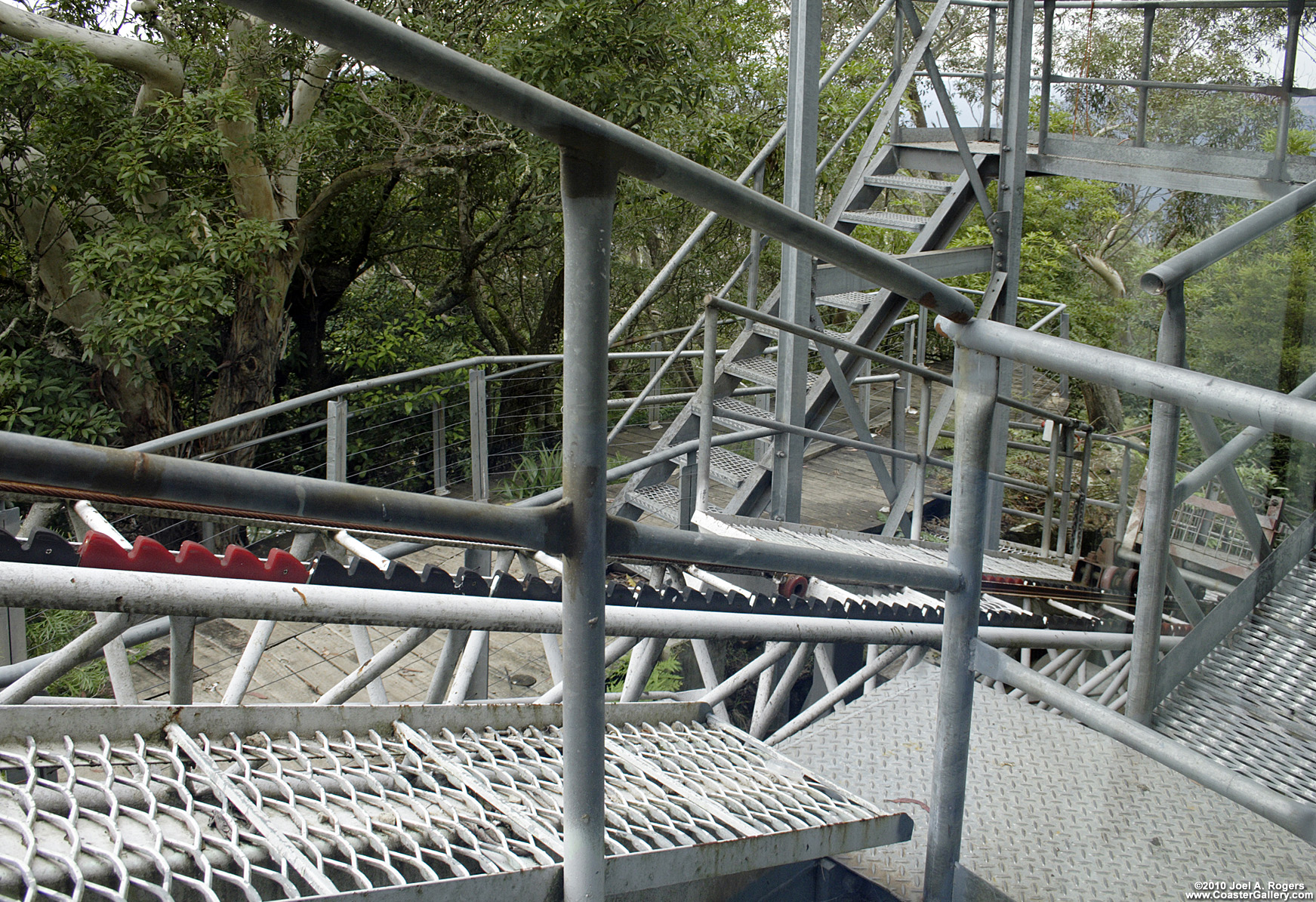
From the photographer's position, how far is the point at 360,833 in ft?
3.91

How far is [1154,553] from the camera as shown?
1661 mm

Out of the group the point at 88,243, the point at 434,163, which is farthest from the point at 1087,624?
the point at 434,163

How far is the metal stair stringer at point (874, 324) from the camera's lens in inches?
204

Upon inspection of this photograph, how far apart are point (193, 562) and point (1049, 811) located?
1.71 meters

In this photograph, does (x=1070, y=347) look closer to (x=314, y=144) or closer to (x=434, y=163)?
(x=314, y=144)

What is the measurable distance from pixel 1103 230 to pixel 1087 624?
6.45 meters

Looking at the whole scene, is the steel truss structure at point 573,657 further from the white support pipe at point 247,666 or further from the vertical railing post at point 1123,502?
the vertical railing post at point 1123,502

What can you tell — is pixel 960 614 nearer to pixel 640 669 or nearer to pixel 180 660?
pixel 640 669

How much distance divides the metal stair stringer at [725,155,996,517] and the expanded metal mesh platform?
10.5 ft

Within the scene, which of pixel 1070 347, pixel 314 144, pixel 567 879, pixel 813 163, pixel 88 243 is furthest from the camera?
pixel 314 144

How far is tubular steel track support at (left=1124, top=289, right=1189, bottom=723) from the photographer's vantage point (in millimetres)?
1643

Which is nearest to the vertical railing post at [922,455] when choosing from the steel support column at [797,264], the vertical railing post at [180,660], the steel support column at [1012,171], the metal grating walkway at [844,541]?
the metal grating walkway at [844,541]

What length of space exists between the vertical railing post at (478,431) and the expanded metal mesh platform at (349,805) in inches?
181

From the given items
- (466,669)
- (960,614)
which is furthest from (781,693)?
(960,614)
